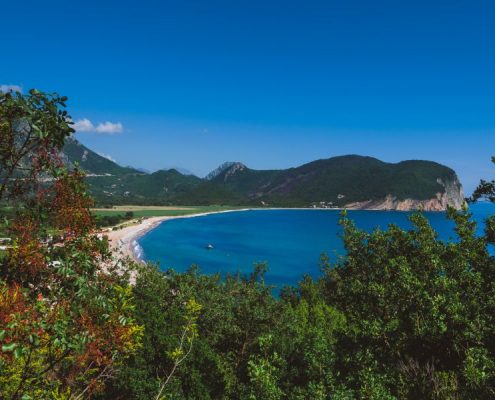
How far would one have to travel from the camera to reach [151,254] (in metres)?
125

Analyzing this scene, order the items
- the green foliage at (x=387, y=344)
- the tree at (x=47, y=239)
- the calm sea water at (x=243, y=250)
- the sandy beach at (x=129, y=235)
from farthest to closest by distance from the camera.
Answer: the sandy beach at (x=129, y=235), the calm sea water at (x=243, y=250), the green foliage at (x=387, y=344), the tree at (x=47, y=239)

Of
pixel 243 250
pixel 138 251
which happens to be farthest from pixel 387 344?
pixel 243 250

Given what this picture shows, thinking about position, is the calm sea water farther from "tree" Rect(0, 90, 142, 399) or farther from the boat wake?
"tree" Rect(0, 90, 142, 399)

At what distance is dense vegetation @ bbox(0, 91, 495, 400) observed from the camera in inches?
209

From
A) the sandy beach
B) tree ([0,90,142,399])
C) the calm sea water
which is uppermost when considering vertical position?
tree ([0,90,142,399])

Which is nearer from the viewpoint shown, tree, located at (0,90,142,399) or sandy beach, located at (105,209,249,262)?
tree, located at (0,90,142,399)

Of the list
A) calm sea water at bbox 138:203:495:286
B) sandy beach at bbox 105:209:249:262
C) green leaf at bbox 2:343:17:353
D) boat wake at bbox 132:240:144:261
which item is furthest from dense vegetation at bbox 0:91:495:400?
sandy beach at bbox 105:209:249:262

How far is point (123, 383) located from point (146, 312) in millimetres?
6775

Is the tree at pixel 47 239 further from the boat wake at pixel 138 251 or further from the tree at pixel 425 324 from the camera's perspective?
the boat wake at pixel 138 251

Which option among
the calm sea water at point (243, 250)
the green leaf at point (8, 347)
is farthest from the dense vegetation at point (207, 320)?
the calm sea water at point (243, 250)

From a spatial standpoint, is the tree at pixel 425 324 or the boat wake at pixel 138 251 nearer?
the tree at pixel 425 324

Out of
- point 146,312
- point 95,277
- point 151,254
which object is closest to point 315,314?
point 146,312

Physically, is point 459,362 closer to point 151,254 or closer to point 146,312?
point 146,312

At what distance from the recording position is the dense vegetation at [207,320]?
17.4 ft
